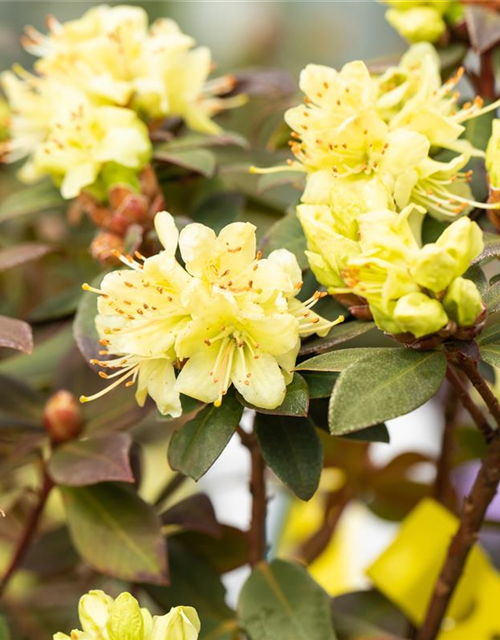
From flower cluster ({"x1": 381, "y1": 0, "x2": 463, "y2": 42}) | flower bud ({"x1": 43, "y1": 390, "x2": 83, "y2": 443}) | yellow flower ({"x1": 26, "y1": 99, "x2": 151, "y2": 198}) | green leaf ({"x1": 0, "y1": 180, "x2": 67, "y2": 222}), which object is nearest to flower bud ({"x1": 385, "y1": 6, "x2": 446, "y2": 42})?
flower cluster ({"x1": 381, "y1": 0, "x2": 463, "y2": 42})

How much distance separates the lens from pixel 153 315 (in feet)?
2.14

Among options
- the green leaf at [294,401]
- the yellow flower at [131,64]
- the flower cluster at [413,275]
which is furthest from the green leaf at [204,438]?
the yellow flower at [131,64]

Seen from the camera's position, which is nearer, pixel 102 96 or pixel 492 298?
pixel 492 298

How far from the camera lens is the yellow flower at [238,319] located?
631 millimetres

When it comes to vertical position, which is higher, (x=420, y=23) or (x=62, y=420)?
(x=420, y=23)

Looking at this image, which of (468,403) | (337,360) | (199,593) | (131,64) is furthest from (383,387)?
(131,64)

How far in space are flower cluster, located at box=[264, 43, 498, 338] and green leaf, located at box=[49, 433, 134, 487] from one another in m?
0.23

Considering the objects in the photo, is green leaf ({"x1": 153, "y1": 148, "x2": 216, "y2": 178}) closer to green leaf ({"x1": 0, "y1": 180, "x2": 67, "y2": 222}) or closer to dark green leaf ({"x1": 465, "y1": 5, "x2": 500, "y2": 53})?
green leaf ({"x1": 0, "y1": 180, "x2": 67, "y2": 222})

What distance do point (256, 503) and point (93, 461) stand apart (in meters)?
0.15

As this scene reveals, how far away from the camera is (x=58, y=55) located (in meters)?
0.95

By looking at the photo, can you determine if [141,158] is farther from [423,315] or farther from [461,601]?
[461,601]

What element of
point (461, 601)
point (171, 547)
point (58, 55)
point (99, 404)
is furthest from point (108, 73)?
point (461, 601)

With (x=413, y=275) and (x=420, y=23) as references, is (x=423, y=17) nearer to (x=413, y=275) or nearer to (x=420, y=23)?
(x=420, y=23)

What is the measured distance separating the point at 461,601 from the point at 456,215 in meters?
0.40
